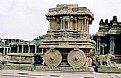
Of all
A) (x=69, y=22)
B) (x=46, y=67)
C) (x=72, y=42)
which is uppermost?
(x=69, y=22)

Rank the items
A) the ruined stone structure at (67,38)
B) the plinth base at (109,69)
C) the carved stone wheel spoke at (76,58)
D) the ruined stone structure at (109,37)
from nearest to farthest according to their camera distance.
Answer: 1. the carved stone wheel spoke at (76,58)
2. the plinth base at (109,69)
3. the ruined stone structure at (67,38)
4. the ruined stone structure at (109,37)

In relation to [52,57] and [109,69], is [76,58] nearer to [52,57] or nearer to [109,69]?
[52,57]

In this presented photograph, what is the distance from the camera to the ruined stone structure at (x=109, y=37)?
42.3 metres

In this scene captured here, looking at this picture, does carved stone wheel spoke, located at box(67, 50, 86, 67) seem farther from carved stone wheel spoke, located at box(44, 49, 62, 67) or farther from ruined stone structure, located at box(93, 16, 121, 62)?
ruined stone structure, located at box(93, 16, 121, 62)

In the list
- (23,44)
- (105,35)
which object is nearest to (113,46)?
(105,35)

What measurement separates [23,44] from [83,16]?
36574 millimetres

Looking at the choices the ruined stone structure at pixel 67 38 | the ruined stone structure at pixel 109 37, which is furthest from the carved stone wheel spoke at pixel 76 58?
the ruined stone structure at pixel 109 37

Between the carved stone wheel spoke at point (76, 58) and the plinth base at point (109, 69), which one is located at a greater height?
the carved stone wheel spoke at point (76, 58)

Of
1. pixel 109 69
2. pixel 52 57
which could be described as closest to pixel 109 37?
pixel 109 69

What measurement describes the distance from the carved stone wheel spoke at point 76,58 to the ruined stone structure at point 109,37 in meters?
21.7

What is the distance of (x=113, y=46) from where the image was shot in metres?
42.3

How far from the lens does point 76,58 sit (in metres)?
20.3

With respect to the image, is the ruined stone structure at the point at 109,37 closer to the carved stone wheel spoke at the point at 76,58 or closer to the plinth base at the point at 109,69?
the plinth base at the point at 109,69

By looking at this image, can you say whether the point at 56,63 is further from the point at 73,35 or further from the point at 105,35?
the point at 105,35
